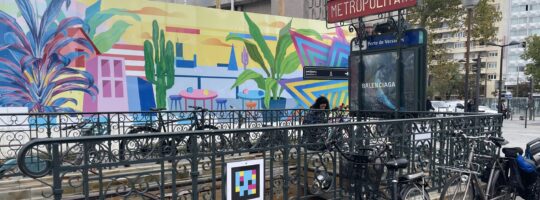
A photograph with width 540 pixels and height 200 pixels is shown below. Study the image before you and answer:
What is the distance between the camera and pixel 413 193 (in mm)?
4383

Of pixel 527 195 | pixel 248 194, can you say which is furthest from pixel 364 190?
pixel 527 195

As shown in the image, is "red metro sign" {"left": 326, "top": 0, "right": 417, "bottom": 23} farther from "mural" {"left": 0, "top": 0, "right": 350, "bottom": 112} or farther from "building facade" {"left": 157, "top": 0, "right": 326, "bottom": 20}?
"building facade" {"left": 157, "top": 0, "right": 326, "bottom": 20}

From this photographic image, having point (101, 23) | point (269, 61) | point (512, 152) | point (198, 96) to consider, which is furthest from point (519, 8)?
point (512, 152)

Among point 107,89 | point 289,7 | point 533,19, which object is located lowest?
point 107,89

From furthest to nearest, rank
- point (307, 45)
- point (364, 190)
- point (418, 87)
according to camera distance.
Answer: point (307, 45) → point (418, 87) → point (364, 190)

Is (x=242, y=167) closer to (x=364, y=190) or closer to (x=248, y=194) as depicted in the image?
(x=248, y=194)

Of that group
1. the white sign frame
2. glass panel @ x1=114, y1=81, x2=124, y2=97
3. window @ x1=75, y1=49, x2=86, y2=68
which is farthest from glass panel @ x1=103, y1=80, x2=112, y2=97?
the white sign frame

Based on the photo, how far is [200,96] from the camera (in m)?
13.3

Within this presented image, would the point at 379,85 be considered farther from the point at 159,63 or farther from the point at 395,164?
the point at 159,63

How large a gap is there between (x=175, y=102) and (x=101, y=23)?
3.33 meters

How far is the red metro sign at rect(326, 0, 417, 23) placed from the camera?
23.7ft

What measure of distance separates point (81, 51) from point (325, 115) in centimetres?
732

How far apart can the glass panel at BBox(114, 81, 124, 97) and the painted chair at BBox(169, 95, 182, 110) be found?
157cm

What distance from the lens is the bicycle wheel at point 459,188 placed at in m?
4.74
